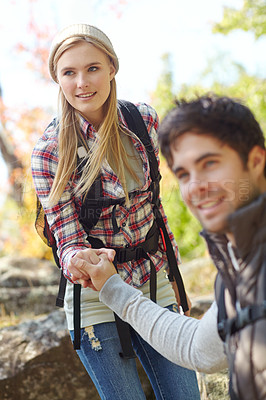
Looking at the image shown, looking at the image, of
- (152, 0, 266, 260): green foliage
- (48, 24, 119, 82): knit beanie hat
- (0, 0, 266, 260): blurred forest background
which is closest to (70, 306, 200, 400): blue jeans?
(48, 24, 119, 82): knit beanie hat

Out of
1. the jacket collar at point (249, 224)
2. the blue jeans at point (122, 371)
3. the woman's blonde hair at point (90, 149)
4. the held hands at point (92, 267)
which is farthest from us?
the woman's blonde hair at point (90, 149)

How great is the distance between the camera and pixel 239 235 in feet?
4.51

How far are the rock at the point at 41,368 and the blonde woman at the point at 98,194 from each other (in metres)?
1.30

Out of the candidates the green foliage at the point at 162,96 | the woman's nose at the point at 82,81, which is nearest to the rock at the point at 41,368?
the woman's nose at the point at 82,81

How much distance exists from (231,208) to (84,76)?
1.17 meters

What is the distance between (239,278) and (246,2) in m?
6.82

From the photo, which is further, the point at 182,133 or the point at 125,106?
the point at 125,106

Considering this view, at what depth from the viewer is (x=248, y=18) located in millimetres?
7402

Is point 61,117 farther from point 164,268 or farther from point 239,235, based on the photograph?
point 239,235

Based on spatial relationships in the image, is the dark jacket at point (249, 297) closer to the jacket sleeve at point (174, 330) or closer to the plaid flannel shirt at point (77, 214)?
the jacket sleeve at point (174, 330)

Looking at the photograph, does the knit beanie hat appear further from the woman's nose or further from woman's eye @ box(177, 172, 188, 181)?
woman's eye @ box(177, 172, 188, 181)

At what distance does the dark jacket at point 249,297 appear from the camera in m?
1.35

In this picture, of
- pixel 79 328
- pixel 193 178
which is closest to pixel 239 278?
pixel 193 178

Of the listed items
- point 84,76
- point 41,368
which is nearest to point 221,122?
point 84,76
